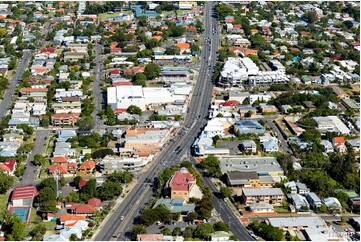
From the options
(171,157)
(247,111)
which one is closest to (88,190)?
(171,157)

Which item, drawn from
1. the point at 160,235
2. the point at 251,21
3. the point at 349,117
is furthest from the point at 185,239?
the point at 251,21

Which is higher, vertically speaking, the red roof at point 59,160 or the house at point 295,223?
the house at point 295,223

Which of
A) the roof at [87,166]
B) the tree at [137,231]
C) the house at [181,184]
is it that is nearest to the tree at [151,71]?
the roof at [87,166]

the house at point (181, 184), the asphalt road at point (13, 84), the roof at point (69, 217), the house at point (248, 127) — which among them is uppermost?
the house at point (181, 184)

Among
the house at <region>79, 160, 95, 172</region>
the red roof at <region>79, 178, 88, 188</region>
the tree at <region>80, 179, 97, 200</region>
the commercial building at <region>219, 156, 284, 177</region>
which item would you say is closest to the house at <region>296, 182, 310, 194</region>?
the commercial building at <region>219, 156, 284, 177</region>

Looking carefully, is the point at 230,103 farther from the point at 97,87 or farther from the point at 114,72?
the point at 114,72

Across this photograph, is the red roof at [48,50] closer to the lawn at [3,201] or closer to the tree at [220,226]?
the lawn at [3,201]
